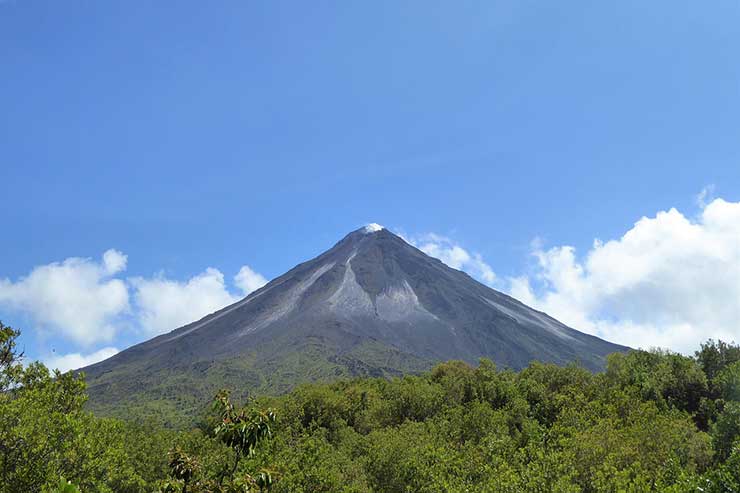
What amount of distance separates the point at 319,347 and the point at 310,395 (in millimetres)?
134275

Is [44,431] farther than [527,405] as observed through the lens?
No

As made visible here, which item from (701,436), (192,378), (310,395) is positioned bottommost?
(701,436)

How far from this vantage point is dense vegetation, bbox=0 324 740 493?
54.3 feet

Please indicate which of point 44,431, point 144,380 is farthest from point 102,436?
point 144,380

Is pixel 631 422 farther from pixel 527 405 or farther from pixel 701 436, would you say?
pixel 527 405

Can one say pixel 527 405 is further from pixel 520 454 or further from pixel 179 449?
pixel 179 449

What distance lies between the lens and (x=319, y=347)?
187m

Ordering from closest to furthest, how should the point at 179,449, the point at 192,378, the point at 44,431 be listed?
the point at 179,449
the point at 44,431
the point at 192,378

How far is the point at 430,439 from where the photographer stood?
3459cm

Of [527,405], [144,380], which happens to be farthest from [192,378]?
[527,405]

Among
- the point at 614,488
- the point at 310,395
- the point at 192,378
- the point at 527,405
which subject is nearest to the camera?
the point at 614,488

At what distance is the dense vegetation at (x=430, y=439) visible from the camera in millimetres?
16562

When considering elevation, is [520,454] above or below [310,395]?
below

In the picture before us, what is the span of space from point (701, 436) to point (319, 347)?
165 m
